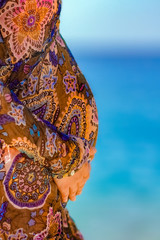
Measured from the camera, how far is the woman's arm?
83 centimetres

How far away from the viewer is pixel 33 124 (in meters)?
0.87

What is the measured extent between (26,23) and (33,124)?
8.4 inches

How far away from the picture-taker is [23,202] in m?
0.92

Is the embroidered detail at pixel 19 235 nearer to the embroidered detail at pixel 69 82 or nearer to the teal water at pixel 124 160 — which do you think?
the embroidered detail at pixel 69 82

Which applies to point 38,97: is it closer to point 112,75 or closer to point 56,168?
point 56,168

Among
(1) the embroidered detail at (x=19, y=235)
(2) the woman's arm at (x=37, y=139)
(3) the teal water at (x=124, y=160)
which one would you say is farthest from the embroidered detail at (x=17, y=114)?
(3) the teal water at (x=124, y=160)

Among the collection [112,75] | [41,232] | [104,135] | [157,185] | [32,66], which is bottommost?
[41,232]

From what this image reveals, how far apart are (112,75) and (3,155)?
440 centimetres

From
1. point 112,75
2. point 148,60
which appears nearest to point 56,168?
point 112,75

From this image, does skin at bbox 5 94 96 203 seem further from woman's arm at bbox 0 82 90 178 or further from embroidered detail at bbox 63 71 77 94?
embroidered detail at bbox 63 71 77 94

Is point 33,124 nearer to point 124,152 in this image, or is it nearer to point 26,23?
point 26,23

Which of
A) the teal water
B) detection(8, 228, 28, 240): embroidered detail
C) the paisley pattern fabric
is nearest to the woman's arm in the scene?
the paisley pattern fabric

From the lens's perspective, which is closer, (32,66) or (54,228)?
(32,66)

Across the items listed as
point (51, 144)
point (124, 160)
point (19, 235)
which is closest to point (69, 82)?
point (51, 144)
